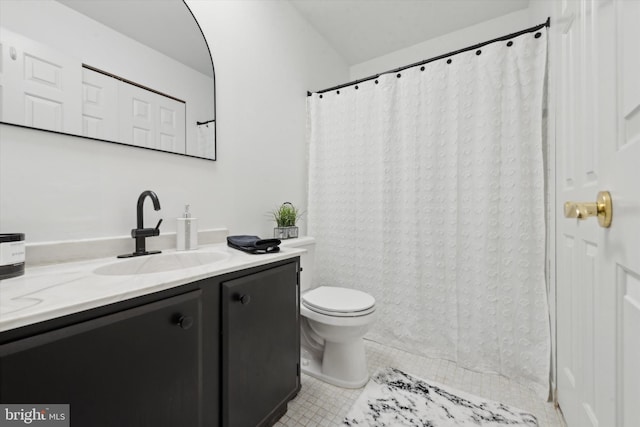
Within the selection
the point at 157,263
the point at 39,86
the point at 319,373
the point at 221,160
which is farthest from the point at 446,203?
the point at 39,86

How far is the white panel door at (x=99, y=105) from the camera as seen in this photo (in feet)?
3.41

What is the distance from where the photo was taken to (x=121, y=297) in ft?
2.10

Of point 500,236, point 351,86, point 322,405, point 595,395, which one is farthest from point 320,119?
point 595,395

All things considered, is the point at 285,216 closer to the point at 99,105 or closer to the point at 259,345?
the point at 259,345

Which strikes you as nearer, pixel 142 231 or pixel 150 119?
pixel 142 231

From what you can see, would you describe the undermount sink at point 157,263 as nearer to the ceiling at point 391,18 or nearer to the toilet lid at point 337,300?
the toilet lid at point 337,300

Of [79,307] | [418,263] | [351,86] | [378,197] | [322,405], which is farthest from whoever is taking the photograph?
[351,86]

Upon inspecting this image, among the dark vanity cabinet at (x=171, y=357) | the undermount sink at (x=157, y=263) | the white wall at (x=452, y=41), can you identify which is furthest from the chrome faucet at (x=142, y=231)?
the white wall at (x=452, y=41)

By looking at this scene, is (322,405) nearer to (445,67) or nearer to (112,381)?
(112,381)

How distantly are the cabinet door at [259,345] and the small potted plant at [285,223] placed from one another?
555 millimetres

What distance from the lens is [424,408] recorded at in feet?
4.25

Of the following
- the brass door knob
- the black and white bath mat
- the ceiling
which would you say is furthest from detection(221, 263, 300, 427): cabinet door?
the ceiling

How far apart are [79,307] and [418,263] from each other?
5.55 ft

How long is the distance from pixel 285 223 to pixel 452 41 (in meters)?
2.10
